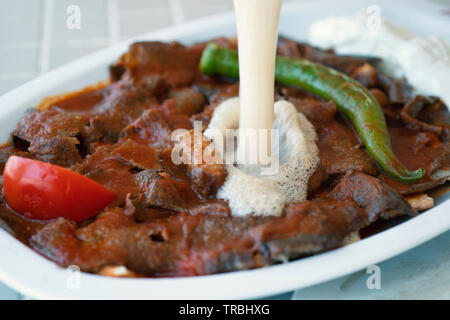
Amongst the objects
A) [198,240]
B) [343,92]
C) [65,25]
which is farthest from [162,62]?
[65,25]

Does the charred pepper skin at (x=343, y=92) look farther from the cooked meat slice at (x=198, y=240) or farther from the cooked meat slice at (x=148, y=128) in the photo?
the cooked meat slice at (x=148, y=128)

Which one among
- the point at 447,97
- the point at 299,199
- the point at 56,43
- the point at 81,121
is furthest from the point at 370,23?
the point at 56,43

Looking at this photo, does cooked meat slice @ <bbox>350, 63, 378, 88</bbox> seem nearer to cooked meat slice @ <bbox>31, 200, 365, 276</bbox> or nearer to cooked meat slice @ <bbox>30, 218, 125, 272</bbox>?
cooked meat slice @ <bbox>31, 200, 365, 276</bbox>

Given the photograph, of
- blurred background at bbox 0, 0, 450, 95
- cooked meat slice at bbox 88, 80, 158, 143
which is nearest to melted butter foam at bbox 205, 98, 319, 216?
cooked meat slice at bbox 88, 80, 158, 143

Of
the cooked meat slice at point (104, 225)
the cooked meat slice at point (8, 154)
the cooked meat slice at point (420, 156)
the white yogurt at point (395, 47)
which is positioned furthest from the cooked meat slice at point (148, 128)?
the white yogurt at point (395, 47)
